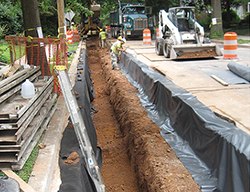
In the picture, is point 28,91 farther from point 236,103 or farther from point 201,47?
point 201,47

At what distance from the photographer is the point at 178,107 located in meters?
5.28

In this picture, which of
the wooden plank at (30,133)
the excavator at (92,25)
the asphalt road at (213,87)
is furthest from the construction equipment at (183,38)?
the excavator at (92,25)

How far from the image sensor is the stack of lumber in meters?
3.48

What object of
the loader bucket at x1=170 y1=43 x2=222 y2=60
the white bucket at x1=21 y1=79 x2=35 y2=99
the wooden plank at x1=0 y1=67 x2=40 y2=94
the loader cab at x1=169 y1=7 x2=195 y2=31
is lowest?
the white bucket at x1=21 y1=79 x2=35 y2=99

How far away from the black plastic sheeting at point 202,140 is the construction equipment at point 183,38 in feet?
20.1

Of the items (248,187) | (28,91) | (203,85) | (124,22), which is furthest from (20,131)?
(124,22)

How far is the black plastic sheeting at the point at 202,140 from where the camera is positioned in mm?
3201

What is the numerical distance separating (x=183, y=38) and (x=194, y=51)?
110 cm

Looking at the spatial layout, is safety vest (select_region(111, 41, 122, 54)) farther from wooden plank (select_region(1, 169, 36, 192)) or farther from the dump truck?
the dump truck

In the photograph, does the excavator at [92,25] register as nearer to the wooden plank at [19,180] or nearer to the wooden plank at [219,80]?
the wooden plank at [219,80]

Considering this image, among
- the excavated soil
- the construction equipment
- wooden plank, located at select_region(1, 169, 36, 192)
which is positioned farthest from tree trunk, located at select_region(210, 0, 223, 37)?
wooden plank, located at select_region(1, 169, 36, 192)

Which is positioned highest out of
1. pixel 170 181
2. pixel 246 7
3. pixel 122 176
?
pixel 246 7

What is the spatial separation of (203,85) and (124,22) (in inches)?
720

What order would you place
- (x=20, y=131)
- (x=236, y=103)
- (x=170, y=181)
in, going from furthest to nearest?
(x=236, y=103) → (x=170, y=181) → (x=20, y=131)
